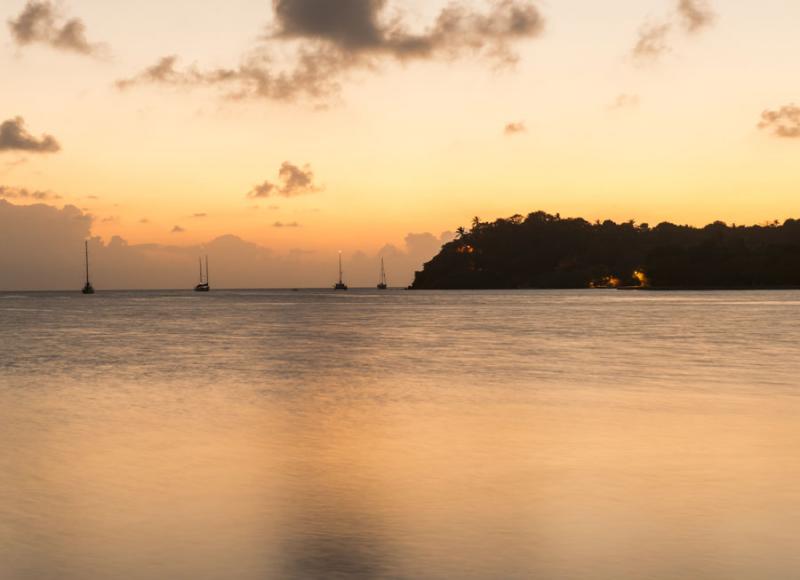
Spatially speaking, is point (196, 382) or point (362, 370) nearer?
point (196, 382)

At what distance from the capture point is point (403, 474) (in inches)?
545

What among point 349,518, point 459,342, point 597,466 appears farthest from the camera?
point 459,342

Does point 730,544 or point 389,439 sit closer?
point 730,544

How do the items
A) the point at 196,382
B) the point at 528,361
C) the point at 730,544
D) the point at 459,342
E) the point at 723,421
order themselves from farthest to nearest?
1. the point at 459,342
2. the point at 528,361
3. the point at 196,382
4. the point at 723,421
5. the point at 730,544

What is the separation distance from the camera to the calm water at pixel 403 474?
9133mm

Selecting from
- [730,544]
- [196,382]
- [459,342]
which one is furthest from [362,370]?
[730,544]

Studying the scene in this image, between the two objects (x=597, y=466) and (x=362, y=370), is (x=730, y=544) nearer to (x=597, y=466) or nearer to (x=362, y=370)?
(x=597, y=466)

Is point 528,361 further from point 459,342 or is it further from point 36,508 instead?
point 36,508

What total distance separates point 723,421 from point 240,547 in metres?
13.1

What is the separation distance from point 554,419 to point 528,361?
1746cm

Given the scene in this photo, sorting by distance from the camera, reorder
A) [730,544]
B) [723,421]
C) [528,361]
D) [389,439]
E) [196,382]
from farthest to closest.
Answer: [528,361], [196,382], [723,421], [389,439], [730,544]

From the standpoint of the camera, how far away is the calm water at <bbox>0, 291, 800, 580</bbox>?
913cm

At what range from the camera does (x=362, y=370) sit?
34.4 meters

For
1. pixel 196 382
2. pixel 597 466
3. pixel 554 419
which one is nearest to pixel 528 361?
pixel 196 382
